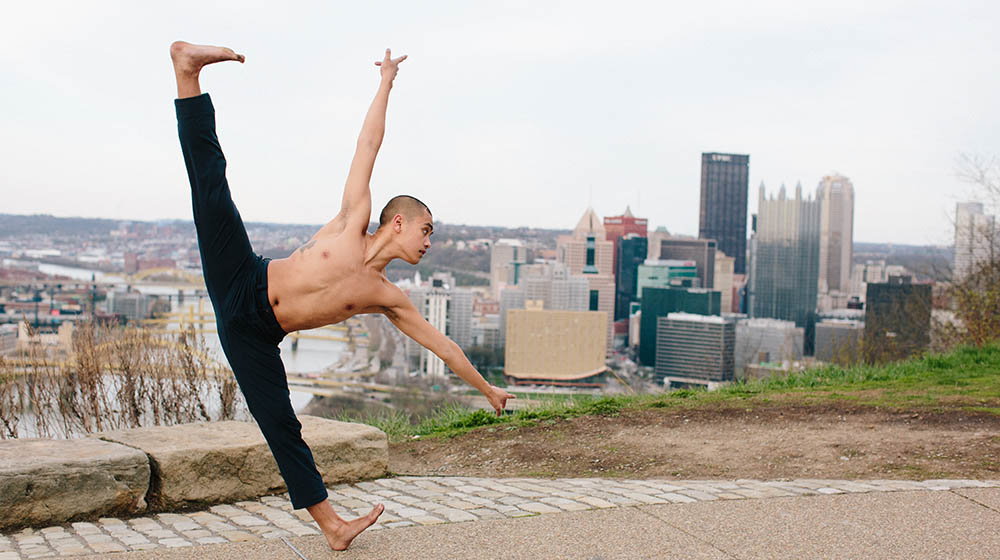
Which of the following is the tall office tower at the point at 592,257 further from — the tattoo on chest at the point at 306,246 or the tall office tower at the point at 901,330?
the tattoo on chest at the point at 306,246

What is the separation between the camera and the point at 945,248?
56.0 ft

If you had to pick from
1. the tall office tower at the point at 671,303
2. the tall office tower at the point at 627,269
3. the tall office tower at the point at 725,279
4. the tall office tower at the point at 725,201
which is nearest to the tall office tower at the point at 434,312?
the tall office tower at the point at 671,303

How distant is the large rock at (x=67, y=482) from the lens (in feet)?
12.6

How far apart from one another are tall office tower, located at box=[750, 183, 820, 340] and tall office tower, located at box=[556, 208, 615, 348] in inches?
740

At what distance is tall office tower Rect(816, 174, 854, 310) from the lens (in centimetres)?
10975

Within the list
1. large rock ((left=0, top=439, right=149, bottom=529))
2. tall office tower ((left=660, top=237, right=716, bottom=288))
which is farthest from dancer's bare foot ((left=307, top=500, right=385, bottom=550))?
tall office tower ((left=660, top=237, right=716, bottom=288))

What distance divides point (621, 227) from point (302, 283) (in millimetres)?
128821

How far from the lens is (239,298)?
128 inches

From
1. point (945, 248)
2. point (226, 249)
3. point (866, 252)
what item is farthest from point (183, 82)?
point (866, 252)

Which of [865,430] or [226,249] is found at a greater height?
[226,249]

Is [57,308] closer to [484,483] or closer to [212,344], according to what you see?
[212,344]

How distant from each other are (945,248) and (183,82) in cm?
1728

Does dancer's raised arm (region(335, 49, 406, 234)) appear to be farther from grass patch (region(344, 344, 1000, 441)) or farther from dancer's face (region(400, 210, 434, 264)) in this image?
grass patch (region(344, 344, 1000, 441))

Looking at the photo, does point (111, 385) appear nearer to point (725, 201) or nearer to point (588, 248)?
point (588, 248)
